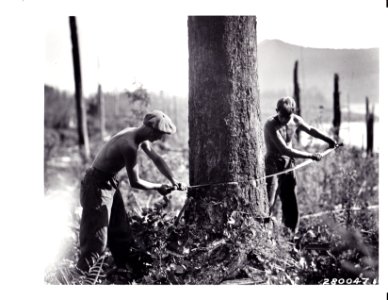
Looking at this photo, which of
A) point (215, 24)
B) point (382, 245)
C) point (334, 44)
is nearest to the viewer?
point (215, 24)

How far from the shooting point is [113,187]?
4242 mm

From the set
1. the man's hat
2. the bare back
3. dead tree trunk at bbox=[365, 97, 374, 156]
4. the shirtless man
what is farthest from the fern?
dead tree trunk at bbox=[365, 97, 374, 156]

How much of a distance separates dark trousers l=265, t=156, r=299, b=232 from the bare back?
1.28m

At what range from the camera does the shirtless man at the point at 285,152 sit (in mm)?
4508

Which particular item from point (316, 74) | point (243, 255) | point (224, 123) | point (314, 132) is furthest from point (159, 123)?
point (316, 74)

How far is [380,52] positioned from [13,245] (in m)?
3.84

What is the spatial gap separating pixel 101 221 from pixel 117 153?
2.05 ft

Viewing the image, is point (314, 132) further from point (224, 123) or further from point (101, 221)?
point (101, 221)

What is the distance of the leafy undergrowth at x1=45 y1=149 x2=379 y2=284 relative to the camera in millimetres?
4129

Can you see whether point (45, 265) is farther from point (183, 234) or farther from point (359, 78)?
point (359, 78)

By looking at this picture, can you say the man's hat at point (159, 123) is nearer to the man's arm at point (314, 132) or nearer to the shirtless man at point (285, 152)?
the shirtless man at point (285, 152)

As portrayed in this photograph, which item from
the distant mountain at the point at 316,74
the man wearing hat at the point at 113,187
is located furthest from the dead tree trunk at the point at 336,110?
the man wearing hat at the point at 113,187

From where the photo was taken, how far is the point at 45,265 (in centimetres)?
452
